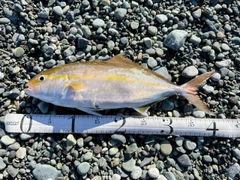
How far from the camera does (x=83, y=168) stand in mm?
3490

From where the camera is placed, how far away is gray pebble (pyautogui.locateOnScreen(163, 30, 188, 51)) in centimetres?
392

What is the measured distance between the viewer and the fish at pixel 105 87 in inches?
134

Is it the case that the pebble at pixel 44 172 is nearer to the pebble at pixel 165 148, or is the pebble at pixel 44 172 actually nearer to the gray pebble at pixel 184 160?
the pebble at pixel 165 148

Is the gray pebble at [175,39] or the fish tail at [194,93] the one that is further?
the gray pebble at [175,39]

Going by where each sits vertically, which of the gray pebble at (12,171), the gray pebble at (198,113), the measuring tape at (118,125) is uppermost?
the gray pebble at (198,113)

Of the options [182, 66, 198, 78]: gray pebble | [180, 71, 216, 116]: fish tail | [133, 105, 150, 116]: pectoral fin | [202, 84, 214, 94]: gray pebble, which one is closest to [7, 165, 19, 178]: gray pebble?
[133, 105, 150, 116]: pectoral fin

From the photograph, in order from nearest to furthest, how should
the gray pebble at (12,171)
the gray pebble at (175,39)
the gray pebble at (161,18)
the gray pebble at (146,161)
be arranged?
the gray pebble at (12,171), the gray pebble at (146,161), the gray pebble at (175,39), the gray pebble at (161,18)

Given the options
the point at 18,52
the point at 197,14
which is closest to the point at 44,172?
the point at 18,52

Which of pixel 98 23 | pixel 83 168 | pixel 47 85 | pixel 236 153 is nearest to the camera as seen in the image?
pixel 47 85

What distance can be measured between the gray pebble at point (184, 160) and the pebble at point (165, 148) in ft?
0.57

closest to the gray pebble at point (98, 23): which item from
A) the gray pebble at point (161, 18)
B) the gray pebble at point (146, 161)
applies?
the gray pebble at point (161, 18)

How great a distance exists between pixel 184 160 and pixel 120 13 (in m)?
2.36

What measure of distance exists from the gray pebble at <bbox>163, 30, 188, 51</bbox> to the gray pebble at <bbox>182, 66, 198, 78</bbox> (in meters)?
0.35

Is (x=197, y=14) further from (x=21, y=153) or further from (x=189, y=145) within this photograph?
(x=21, y=153)
